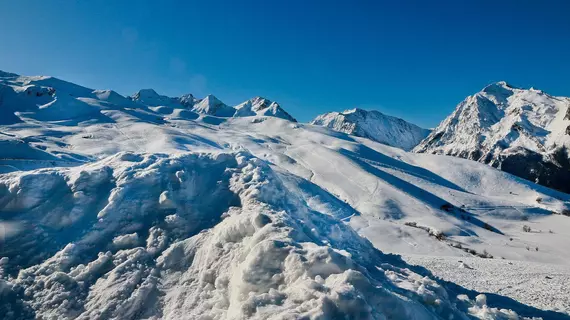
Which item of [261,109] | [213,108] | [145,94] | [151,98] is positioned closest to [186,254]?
[261,109]

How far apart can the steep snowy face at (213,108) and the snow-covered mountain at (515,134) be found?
90.7 metres

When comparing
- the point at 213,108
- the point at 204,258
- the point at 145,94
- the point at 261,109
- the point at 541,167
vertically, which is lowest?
the point at 204,258

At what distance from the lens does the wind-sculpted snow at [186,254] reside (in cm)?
650

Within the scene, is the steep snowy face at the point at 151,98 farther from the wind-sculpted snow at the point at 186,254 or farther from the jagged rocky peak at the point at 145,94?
the wind-sculpted snow at the point at 186,254

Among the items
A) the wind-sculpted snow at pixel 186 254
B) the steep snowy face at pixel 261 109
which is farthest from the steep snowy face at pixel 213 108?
the wind-sculpted snow at pixel 186 254

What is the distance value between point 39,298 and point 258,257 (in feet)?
16.0

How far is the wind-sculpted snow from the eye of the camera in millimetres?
6500

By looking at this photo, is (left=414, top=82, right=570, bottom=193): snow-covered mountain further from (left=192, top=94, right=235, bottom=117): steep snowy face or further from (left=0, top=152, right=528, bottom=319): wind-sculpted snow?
(left=0, top=152, right=528, bottom=319): wind-sculpted snow

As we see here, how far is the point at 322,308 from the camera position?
5637 mm

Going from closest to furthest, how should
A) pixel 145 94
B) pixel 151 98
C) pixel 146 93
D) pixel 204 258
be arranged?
1. pixel 204 258
2. pixel 151 98
3. pixel 145 94
4. pixel 146 93

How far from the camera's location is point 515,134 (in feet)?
370

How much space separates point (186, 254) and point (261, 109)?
164m

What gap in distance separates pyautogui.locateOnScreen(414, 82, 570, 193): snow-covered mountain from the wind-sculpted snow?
10742 centimetres

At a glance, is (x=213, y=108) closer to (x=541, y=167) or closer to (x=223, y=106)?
(x=223, y=106)
